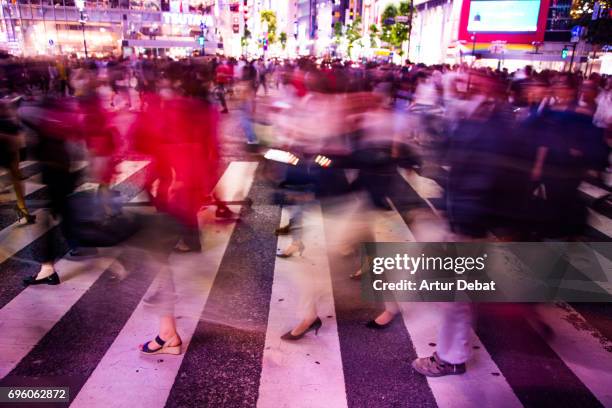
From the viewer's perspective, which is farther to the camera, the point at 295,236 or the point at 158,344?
the point at 295,236

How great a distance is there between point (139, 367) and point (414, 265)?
2459 millimetres

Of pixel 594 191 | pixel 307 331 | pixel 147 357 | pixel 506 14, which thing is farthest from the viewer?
pixel 506 14

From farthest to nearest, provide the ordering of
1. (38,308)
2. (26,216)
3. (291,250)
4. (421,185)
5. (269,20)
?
(269,20) < (421,185) < (26,216) < (291,250) < (38,308)

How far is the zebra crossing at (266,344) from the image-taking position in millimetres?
3377

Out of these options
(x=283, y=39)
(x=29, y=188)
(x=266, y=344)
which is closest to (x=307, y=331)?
(x=266, y=344)

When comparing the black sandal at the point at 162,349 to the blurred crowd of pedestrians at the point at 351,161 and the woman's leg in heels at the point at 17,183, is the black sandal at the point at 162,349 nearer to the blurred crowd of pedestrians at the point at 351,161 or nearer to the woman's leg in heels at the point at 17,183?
the blurred crowd of pedestrians at the point at 351,161

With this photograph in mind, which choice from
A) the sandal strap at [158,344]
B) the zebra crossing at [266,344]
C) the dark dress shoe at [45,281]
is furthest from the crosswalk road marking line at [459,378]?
the dark dress shoe at [45,281]

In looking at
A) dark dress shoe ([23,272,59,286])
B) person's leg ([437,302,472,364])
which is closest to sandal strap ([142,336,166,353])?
dark dress shoe ([23,272,59,286])

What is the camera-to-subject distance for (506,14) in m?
64.8

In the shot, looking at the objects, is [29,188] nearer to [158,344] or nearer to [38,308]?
[38,308]

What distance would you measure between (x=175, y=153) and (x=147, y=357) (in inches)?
63.2

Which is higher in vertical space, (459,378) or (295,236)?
(295,236)

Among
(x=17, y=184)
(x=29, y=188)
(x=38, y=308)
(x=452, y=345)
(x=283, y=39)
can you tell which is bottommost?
(x=29, y=188)

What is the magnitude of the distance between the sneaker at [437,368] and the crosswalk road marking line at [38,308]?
304 centimetres
